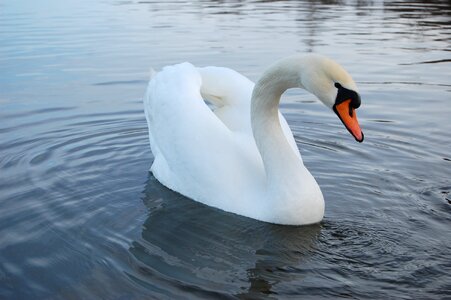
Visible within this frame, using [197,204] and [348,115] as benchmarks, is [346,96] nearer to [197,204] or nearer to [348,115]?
[348,115]

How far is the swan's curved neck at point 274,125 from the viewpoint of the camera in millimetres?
5307

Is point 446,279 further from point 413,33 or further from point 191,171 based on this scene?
point 413,33

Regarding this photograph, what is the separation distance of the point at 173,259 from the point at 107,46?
11.6 metres

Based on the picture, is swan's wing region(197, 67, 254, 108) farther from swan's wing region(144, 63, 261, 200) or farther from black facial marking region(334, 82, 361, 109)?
black facial marking region(334, 82, 361, 109)

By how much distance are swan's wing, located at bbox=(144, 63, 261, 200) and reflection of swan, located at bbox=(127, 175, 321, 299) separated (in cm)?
26

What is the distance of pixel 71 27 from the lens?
19.5 m

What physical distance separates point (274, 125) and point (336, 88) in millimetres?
933

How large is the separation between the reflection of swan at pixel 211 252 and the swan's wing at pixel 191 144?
260 mm

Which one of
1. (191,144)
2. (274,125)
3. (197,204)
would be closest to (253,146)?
(274,125)

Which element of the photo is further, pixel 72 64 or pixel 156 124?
pixel 72 64

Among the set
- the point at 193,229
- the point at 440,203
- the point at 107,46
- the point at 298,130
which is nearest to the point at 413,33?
the point at 107,46

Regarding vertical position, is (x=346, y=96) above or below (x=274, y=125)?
above

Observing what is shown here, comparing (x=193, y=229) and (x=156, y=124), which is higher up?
(x=156, y=124)

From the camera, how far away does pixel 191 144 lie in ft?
18.9
